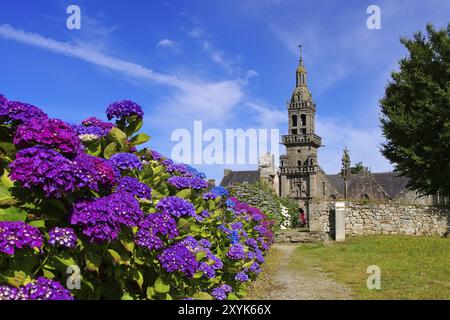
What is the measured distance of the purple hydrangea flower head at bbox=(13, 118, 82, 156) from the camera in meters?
2.94

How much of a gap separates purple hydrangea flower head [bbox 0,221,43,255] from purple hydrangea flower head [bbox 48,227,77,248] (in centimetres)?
13

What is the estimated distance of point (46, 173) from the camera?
264 centimetres

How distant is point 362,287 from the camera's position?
8.81 meters

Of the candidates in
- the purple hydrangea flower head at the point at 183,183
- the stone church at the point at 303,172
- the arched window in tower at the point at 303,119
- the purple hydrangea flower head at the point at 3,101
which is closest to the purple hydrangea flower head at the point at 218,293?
the purple hydrangea flower head at the point at 183,183

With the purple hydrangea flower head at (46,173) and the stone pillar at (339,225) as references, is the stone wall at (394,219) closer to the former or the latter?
the stone pillar at (339,225)

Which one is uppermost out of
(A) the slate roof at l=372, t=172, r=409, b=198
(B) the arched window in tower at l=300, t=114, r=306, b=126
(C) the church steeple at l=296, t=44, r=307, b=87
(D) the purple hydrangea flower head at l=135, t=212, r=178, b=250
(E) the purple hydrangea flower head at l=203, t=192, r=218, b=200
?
(C) the church steeple at l=296, t=44, r=307, b=87

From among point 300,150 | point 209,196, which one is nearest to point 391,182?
point 300,150

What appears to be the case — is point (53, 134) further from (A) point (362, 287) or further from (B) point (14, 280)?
(A) point (362, 287)

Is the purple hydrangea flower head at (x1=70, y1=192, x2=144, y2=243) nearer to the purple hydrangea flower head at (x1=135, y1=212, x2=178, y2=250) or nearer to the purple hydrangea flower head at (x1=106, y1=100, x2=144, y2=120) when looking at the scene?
the purple hydrangea flower head at (x1=135, y1=212, x2=178, y2=250)

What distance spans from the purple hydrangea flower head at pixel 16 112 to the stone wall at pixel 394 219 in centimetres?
2021

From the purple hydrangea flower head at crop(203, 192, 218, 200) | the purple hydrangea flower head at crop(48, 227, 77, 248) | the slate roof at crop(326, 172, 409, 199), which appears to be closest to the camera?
the purple hydrangea flower head at crop(48, 227, 77, 248)

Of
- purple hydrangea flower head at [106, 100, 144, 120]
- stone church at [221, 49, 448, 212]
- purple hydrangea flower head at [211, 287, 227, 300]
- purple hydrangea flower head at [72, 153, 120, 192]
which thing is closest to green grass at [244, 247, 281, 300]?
purple hydrangea flower head at [211, 287, 227, 300]
